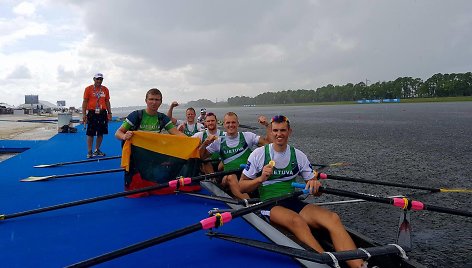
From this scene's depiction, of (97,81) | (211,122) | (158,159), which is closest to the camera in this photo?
(158,159)

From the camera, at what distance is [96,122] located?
10266 mm

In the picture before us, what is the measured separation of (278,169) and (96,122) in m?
7.32

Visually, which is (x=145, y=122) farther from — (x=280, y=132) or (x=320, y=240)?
(x=320, y=240)

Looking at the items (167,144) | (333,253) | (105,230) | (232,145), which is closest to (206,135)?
(232,145)

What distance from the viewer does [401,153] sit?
16.4m

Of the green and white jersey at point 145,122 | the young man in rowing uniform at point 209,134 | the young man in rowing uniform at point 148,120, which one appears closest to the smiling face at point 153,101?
the young man in rowing uniform at point 148,120

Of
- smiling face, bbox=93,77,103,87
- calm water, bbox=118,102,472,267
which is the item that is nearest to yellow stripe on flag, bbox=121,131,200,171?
calm water, bbox=118,102,472,267

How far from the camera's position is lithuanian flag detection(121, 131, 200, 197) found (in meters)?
6.60

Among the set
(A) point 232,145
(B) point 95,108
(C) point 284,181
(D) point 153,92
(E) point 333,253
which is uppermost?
(D) point 153,92

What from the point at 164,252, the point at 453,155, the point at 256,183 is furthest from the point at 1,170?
the point at 453,155

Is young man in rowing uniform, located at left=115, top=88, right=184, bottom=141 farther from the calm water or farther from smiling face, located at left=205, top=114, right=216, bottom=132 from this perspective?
the calm water

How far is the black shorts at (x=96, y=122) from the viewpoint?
1018cm

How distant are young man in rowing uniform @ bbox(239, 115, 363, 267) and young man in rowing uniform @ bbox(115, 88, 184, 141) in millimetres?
2716

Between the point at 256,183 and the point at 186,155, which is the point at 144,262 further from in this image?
the point at 186,155
